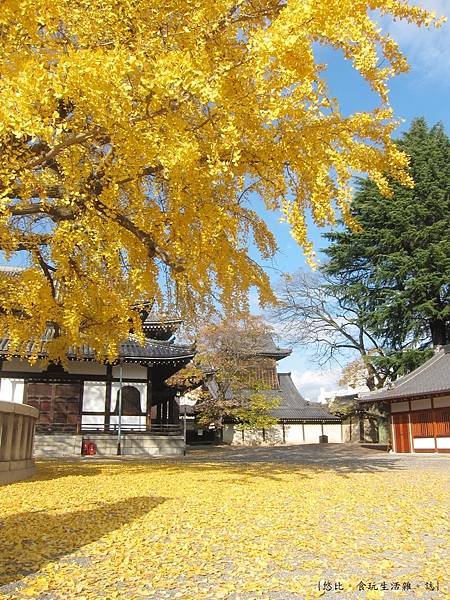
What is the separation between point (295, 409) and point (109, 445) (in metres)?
16.3

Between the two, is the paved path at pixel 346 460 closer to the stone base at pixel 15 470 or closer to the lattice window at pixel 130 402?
the lattice window at pixel 130 402

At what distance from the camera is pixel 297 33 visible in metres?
5.16

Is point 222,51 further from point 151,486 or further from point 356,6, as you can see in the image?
point 151,486

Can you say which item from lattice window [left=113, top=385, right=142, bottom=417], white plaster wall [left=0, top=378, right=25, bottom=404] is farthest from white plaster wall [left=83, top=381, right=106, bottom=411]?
white plaster wall [left=0, top=378, right=25, bottom=404]

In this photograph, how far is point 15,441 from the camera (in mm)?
8953

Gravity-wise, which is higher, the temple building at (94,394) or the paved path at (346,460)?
the temple building at (94,394)

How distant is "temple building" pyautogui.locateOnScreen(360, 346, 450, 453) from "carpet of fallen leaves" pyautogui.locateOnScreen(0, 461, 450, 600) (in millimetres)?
12379

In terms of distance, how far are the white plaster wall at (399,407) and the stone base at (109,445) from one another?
9.83 m

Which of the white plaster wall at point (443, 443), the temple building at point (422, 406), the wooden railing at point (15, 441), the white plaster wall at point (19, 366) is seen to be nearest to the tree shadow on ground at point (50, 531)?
the wooden railing at point (15, 441)

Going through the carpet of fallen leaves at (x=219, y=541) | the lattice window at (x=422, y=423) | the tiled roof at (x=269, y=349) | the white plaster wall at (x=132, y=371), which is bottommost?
the carpet of fallen leaves at (x=219, y=541)

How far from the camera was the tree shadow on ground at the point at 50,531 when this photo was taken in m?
3.80

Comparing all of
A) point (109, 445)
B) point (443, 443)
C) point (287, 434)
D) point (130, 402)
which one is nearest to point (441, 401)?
point (443, 443)

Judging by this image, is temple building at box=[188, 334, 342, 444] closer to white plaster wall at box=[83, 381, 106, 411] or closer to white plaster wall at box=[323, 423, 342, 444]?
white plaster wall at box=[323, 423, 342, 444]

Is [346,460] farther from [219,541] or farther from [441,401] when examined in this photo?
[219,541]
